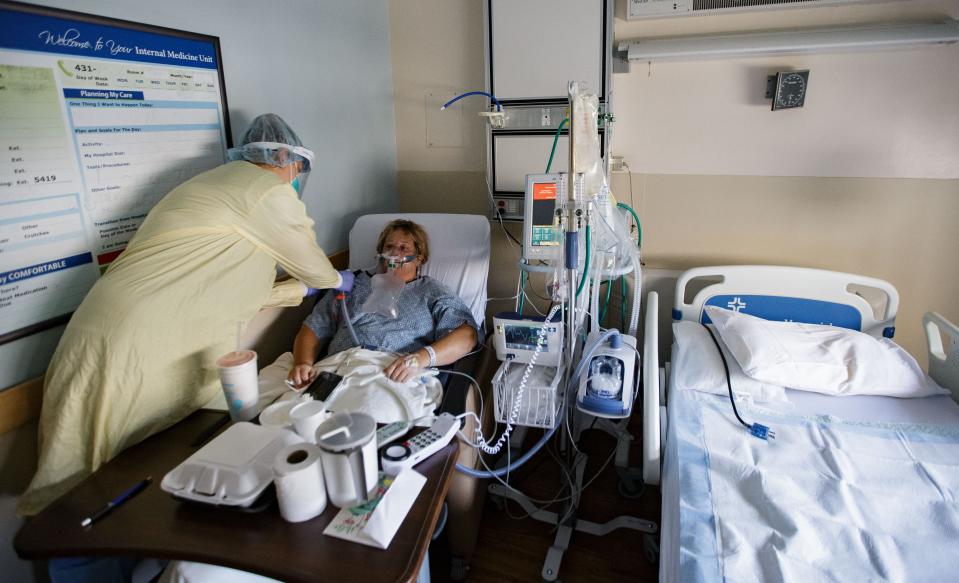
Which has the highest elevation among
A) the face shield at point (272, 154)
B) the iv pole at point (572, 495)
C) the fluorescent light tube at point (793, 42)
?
the fluorescent light tube at point (793, 42)

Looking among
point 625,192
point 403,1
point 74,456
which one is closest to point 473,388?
point 74,456

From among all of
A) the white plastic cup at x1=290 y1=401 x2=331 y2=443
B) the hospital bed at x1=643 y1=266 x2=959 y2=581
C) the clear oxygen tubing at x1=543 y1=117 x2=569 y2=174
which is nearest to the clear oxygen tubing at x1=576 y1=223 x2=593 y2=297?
the hospital bed at x1=643 y1=266 x2=959 y2=581

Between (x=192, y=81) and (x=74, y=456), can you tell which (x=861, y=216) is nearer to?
→ (x=192, y=81)

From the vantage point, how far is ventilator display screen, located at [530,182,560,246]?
1839 mm

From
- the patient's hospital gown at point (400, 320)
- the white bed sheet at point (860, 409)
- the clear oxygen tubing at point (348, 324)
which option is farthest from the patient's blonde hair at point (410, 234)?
the white bed sheet at point (860, 409)

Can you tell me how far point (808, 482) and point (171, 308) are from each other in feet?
5.63

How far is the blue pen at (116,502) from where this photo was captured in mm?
1031

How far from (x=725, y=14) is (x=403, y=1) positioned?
61.5 inches

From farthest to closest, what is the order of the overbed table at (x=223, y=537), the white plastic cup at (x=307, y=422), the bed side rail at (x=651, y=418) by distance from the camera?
1. the bed side rail at (x=651, y=418)
2. the white plastic cup at (x=307, y=422)
3. the overbed table at (x=223, y=537)

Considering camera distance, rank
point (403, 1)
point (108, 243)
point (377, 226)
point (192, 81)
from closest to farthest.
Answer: point (108, 243) → point (192, 81) → point (377, 226) → point (403, 1)

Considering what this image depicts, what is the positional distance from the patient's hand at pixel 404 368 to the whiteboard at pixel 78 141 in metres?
0.88

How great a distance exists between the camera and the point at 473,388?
1746 millimetres

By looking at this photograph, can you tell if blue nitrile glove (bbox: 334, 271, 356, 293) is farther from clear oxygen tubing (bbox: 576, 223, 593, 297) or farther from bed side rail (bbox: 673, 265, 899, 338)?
bed side rail (bbox: 673, 265, 899, 338)

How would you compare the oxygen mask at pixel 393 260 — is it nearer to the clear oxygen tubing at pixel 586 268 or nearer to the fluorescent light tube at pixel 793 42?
the clear oxygen tubing at pixel 586 268
